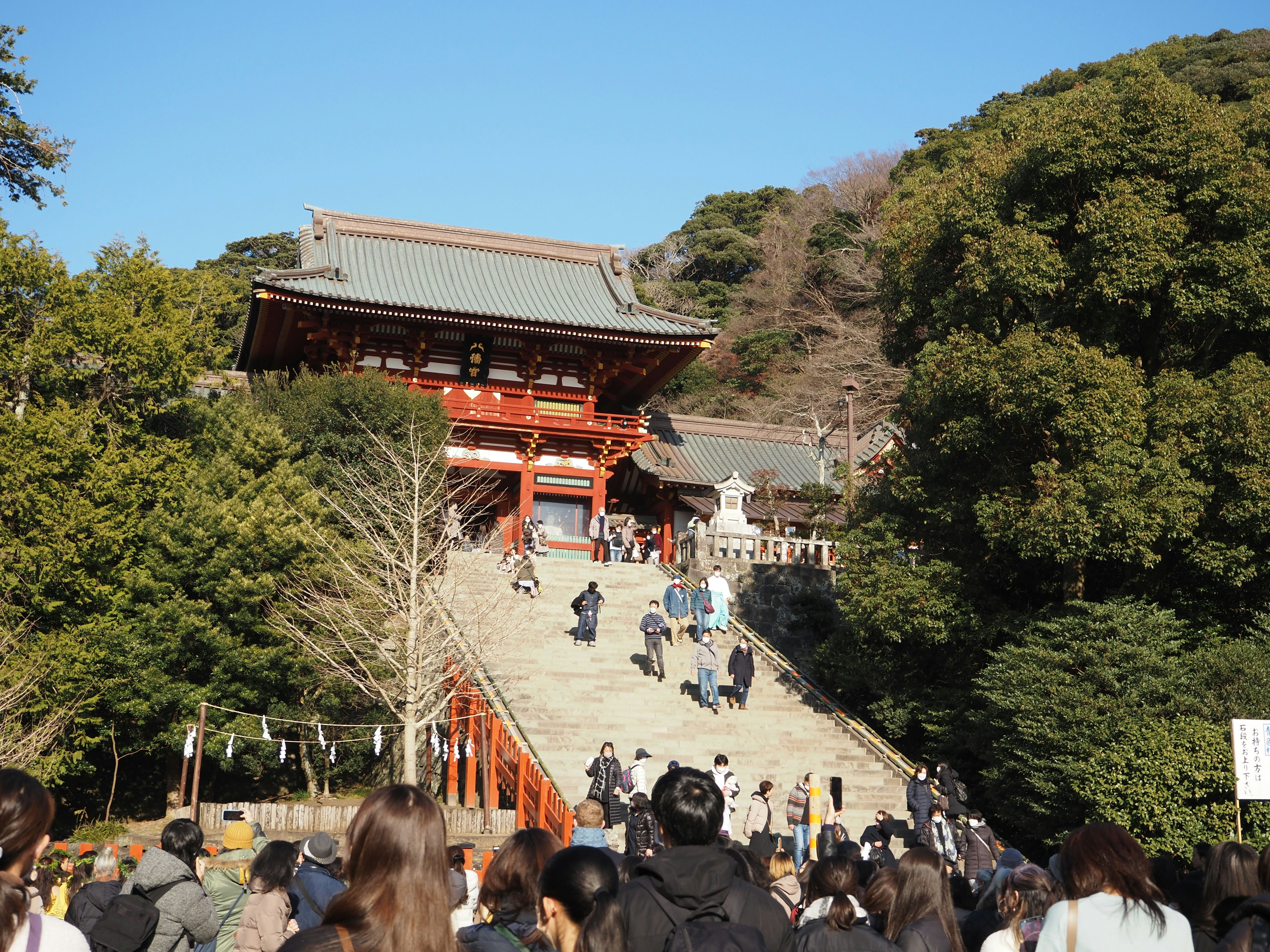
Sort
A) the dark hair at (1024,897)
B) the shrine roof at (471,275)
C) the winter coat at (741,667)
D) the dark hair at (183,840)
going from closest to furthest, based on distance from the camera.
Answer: the dark hair at (1024,897)
the dark hair at (183,840)
the winter coat at (741,667)
the shrine roof at (471,275)

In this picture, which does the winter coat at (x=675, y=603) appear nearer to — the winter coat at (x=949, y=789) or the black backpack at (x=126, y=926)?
the winter coat at (x=949, y=789)

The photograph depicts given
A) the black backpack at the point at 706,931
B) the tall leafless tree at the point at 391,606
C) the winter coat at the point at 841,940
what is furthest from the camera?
the tall leafless tree at the point at 391,606

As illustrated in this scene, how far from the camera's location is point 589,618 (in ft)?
60.6

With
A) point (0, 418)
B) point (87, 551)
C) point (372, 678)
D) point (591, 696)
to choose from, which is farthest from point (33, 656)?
point (591, 696)

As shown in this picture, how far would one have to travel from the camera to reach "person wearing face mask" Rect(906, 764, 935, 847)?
41.4 feet

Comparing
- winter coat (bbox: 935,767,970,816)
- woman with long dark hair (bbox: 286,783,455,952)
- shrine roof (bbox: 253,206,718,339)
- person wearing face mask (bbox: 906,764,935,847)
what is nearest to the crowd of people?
woman with long dark hair (bbox: 286,783,455,952)

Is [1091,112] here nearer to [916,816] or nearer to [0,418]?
[916,816]

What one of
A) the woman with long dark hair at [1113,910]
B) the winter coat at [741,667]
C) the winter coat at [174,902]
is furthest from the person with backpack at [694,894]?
the winter coat at [741,667]

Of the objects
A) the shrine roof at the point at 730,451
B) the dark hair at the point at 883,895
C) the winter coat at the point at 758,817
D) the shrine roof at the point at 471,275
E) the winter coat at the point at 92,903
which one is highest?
the shrine roof at the point at 471,275

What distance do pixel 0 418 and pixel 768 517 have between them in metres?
17.7

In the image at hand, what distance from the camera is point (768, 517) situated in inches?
1110

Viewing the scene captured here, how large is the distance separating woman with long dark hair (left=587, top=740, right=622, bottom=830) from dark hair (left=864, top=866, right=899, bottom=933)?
24.2ft

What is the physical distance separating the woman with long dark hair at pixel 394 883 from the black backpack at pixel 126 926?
8.90ft

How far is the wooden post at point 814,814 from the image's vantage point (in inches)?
456
